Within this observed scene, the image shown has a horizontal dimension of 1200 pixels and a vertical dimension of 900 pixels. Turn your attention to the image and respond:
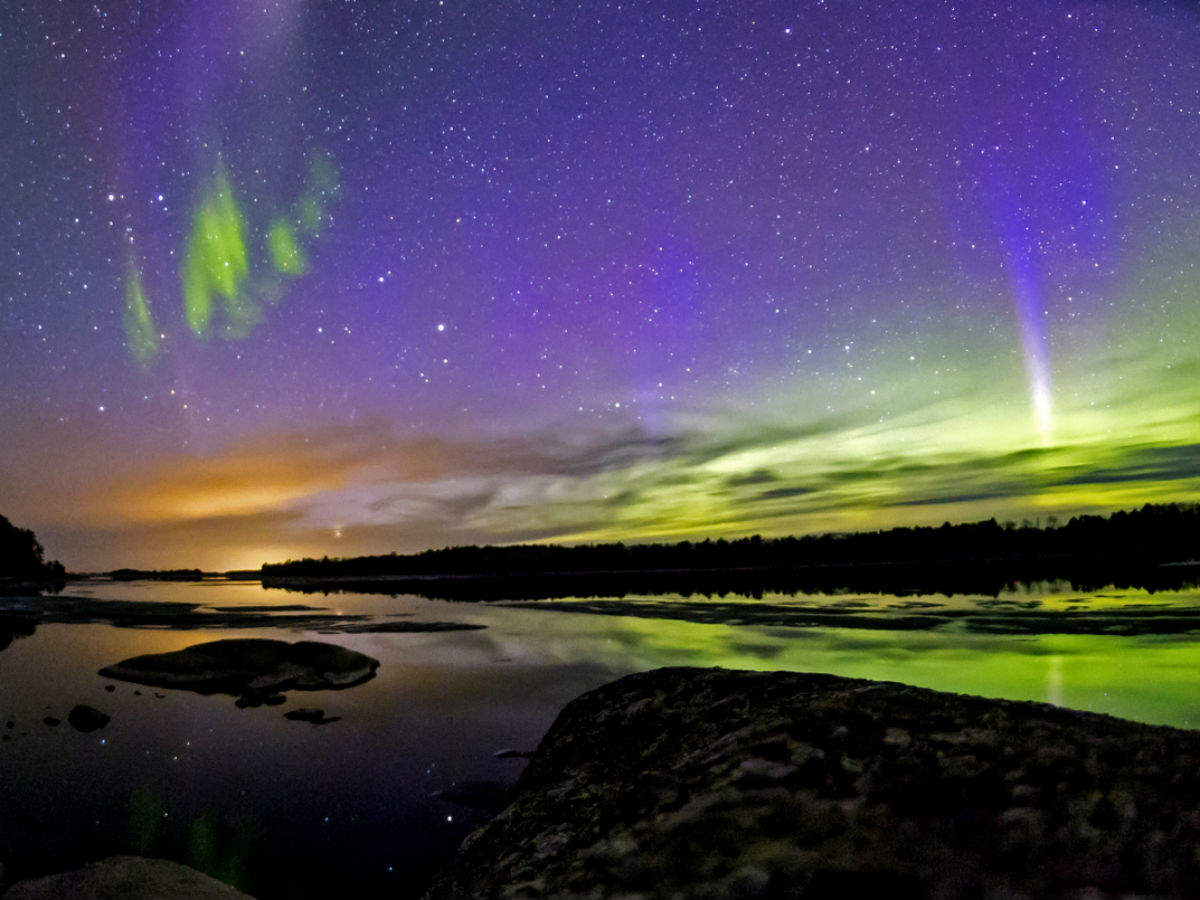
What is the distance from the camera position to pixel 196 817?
5.56 metres

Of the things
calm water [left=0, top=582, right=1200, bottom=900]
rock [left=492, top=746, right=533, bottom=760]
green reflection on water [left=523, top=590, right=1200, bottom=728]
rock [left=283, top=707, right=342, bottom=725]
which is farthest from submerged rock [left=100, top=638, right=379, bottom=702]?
green reflection on water [left=523, top=590, right=1200, bottom=728]

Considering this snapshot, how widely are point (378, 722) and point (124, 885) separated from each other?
17.6 feet

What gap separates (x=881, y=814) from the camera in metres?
1.68

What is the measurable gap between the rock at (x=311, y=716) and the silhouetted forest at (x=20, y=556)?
8786 centimetres

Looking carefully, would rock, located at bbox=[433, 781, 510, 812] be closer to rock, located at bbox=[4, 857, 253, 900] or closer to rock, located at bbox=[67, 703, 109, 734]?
rock, located at bbox=[4, 857, 253, 900]

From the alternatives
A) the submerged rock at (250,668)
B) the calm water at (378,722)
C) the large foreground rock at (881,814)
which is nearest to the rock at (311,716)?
the calm water at (378,722)

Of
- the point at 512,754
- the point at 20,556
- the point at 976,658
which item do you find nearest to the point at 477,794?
the point at 512,754

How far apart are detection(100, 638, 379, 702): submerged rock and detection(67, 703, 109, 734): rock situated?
6.65 feet

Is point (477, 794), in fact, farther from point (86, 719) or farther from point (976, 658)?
point (976, 658)

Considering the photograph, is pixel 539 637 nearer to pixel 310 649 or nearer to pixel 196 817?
pixel 310 649

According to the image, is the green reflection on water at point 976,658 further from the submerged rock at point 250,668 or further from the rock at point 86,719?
the rock at point 86,719

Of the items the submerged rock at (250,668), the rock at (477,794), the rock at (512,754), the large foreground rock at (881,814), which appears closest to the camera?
the large foreground rock at (881,814)

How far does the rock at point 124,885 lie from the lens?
3.31 m

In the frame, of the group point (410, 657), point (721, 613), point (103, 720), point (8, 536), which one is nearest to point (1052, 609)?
point (721, 613)
